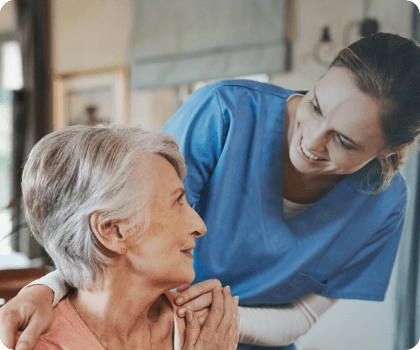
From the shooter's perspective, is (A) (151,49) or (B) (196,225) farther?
(A) (151,49)

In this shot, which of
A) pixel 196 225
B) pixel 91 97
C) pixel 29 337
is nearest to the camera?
pixel 29 337

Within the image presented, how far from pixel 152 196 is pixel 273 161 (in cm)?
38

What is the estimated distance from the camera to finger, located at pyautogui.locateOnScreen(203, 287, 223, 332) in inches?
41.8

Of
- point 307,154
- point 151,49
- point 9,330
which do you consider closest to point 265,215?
point 307,154

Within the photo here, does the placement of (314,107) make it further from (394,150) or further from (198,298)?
(198,298)

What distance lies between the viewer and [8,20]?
1112mm

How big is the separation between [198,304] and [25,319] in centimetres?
41

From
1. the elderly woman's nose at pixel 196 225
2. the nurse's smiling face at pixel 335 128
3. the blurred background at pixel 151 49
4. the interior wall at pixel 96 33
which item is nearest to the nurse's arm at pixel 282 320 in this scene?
the elderly woman's nose at pixel 196 225

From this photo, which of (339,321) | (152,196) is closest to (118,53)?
(152,196)

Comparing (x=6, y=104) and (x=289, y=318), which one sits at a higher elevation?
(x=6, y=104)

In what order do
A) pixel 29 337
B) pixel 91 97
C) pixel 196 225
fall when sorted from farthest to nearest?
pixel 91 97
pixel 196 225
pixel 29 337

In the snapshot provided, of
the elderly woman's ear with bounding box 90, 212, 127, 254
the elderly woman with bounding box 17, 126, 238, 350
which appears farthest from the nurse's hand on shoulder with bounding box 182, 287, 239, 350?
the elderly woman's ear with bounding box 90, 212, 127, 254

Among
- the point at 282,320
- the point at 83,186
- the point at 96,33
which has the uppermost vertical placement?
the point at 96,33

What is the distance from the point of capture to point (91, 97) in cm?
112
